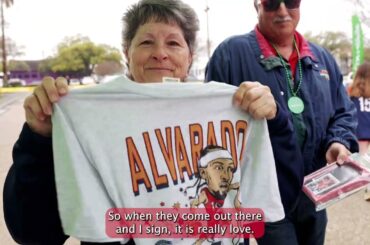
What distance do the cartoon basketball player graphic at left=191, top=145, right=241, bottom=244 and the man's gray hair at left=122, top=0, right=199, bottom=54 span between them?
1.59ft

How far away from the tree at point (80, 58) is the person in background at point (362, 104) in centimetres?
5245

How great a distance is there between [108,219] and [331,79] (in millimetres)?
1369

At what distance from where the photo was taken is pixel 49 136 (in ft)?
3.98

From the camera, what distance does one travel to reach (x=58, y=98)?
1168mm

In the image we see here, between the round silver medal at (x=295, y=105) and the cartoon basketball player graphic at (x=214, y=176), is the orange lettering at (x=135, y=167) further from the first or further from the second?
the round silver medal at (x=295, y=105)

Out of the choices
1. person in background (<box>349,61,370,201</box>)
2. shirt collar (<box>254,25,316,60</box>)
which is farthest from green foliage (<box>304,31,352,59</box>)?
shirt collar (<box>254,25,316,60</box>)

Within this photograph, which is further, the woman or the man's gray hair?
the man's gray hair

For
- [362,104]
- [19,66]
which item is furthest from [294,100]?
[19,66]

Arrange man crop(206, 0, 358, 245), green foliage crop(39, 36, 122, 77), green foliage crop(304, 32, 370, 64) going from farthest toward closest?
green foliage crop(39, 36, 122, 77) → green foliage crop(304, 32, 370, 64) → man crop(206, 0, 358, 245)

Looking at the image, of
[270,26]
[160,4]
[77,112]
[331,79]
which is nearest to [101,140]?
[77,112]

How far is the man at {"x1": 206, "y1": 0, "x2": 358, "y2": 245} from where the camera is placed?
1790mm

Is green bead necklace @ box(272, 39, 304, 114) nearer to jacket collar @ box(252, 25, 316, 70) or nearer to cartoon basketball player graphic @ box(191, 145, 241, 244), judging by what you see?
jacket collar @ box(252, 25, 316, 70)

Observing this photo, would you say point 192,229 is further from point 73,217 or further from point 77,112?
point 77,112

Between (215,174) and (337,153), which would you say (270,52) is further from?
(215,174)
